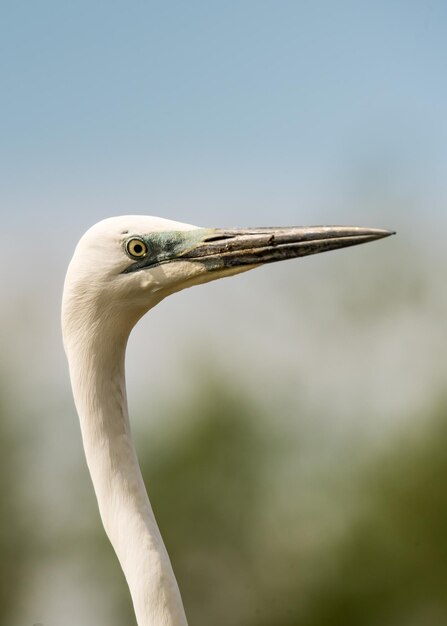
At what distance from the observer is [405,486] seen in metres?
16.5

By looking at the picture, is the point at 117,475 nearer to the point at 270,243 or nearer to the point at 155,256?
the point at 155,256

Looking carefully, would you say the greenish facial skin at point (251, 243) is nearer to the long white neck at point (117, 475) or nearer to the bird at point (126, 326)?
the bird at point (126, 326)

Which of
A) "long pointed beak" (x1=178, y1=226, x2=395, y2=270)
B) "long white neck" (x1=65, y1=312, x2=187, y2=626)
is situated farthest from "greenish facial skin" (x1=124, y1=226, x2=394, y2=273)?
"long white neck" (x1=65, y1=312, x2=187, y2=626)

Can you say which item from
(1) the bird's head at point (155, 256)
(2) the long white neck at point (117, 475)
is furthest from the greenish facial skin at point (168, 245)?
(2) the long white neck at point (117, 475)

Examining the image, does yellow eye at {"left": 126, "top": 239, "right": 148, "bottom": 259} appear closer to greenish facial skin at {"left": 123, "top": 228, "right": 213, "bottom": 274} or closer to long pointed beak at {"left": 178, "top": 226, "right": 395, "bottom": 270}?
greenish facial skin at {"left": 123, "top": 228, "right": 213, "bottom": 274}

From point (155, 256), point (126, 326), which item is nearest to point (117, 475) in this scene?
point (126, 326)

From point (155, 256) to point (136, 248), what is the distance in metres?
0.06

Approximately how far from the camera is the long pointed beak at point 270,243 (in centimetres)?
Result: 247

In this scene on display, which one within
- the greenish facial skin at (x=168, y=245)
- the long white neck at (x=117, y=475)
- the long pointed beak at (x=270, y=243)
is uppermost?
the greenish facial skin at (x=168, y=245)

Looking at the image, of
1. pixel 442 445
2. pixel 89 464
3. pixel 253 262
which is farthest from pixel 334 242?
pixel 442 445

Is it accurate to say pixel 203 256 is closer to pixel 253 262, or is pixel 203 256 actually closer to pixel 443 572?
pixel 253 262

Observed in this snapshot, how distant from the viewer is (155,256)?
96.5 inches

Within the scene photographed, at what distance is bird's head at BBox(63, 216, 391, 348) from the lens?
2.38 meters

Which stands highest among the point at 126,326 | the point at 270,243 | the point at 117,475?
the point at 270,243
